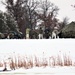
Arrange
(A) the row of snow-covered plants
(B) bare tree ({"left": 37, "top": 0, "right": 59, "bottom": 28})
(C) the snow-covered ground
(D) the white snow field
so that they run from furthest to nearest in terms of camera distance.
Result: 1. (B) bare tree ({"left": 37, "top": 0, "right": 59, "bottom": 28})
2. (D) the white snow field
3. (A) the row of snow-covered plants
4. (C) the snow-covered ground

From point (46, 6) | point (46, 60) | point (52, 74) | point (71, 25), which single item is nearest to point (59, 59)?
point (46, 60)

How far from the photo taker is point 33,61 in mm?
10898

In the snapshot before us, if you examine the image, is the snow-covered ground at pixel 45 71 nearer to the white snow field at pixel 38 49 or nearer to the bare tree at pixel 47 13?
the white snow field at pixel 38 49

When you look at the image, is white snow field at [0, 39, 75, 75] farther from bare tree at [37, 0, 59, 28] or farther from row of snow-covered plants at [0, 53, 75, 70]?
bare tree at [37, 0, 59, 28]

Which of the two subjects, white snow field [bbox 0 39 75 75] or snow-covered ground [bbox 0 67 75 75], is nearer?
snow-covered ground [bbox 0 67 75 75]

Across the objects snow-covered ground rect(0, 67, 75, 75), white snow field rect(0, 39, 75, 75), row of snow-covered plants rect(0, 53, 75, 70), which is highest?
white snow field rect(0, 39, 75, 75)

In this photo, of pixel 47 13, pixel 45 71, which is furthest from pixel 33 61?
pixel 47 13

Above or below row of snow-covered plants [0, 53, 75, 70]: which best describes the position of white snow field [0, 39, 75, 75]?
above

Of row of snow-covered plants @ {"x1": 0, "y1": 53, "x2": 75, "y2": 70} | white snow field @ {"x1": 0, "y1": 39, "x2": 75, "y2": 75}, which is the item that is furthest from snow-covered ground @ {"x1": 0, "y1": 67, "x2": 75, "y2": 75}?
white snow field @ {"x1": 0, "y1": 39, "x2": 75, "y2": 75}

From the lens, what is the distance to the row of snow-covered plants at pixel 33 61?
10.8 m

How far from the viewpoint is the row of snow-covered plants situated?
10750 mm

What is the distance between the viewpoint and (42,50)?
11250 mm

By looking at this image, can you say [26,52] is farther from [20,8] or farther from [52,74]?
[20,8]

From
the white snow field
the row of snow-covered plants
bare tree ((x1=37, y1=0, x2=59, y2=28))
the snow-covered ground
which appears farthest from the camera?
bare tree ((x1=37, y1=0, x2=59, y2=28))
